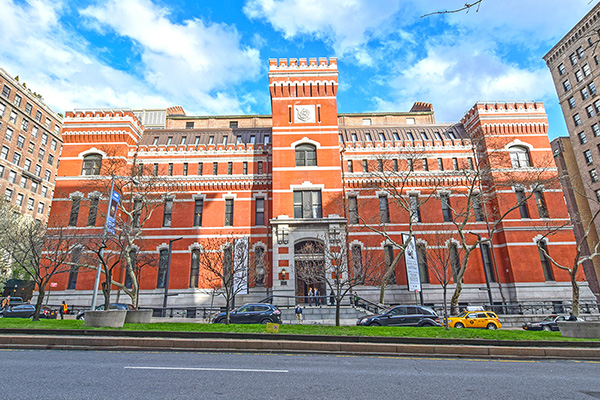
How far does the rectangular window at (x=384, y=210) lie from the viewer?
30456 millimetres

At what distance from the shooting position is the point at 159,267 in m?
28.6

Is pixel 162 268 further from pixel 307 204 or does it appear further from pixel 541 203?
pixel 541 203

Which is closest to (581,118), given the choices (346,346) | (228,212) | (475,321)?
(475,321)

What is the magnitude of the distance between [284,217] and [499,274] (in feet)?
63.4

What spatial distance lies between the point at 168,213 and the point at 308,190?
13186mm

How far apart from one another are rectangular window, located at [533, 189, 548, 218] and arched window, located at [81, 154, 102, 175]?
131ft

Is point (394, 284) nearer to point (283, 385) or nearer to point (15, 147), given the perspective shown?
point (283, 385)

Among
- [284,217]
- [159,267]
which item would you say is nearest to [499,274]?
[284,217]

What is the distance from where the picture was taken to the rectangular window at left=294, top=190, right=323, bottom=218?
2806 centimetres

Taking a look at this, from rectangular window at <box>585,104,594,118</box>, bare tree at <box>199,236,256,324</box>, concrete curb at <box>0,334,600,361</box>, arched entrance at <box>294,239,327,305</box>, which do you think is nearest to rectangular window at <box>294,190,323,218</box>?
arched entrance at <box>294,239,327,305</box>

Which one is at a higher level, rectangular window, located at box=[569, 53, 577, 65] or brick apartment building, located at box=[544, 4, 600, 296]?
rectangular window, located at box=[569, 53, 577, 65]

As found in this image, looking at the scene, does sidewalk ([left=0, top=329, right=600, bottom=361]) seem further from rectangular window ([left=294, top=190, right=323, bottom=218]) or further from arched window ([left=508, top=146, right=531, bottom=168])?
arched window ([left=508, top=146, right=531, bottom=168])

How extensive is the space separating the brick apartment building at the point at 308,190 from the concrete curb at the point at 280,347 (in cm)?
1455

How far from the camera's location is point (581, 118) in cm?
4409
